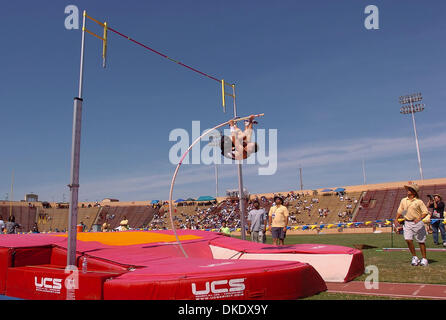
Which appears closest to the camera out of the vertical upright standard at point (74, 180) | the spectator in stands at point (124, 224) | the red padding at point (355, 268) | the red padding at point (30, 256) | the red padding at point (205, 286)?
the red padding at point (205, 286)

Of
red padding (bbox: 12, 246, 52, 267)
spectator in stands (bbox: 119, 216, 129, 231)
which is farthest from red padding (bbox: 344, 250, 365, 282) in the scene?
spectator in stands (bbox: 119, 216, 129, 231)

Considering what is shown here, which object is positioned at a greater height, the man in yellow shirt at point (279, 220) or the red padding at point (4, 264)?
the man in yellow shirt at point (279, 220)

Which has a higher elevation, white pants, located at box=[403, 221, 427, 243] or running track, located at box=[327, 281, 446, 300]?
white pants, located at box=[403, 221, 427, 243]

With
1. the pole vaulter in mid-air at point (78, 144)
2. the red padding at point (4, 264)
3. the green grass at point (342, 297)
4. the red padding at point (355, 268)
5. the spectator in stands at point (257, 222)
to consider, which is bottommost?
the green grass at point (342, 297)

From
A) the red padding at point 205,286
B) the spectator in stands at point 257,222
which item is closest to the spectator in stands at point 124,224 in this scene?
the spectator in stands at point 257,222

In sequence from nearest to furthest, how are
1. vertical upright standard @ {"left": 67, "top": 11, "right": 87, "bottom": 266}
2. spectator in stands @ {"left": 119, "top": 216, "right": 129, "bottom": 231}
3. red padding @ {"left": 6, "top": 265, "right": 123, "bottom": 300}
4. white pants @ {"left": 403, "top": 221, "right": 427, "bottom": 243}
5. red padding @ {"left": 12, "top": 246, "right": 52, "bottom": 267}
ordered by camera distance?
1. red padding @ {"left": 6, "top": 265, "right": 123, "bottom": 300}
2. vertical upright standard @ {"left": 67, "top": 11, "right": 87, "bottom": 266}
3. red padding @ {"left": 12, "top": 246, "right": 52, "bottom": 267}
4. white pants @ {"left": 403, "top": 221, "right": 427, "bottom": 243}
5. spectator in stands @ {"left": 119, "top": 216, "right": 129, "bottom": 231}

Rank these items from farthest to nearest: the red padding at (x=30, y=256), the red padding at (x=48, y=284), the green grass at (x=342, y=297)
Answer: the red padding at (x=30, y=256) < the green grass at (x=342, y=297) < the red padding at (x=48, y=284)

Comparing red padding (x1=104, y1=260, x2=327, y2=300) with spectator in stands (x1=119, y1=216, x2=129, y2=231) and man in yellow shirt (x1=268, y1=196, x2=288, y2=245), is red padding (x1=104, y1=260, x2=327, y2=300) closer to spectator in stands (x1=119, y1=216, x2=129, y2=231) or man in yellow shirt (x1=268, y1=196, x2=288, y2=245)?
man in yellow shirt (x1=268, y1=196, x2=288, y2=245)

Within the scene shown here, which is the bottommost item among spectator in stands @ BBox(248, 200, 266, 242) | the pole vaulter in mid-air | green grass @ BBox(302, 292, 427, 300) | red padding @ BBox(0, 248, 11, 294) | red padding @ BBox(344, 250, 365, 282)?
green grass @ BBox(302, 292, 427, 300)

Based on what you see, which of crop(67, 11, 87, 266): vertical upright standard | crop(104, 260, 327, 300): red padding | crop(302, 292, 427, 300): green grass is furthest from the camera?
crop(67, 11, 87, 266): vertical upright standard

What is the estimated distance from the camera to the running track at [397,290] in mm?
4262

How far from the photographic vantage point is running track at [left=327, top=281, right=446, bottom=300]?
4262 mm

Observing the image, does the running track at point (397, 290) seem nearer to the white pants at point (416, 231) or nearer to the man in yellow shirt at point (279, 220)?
the white pants at point (416, 231)
